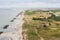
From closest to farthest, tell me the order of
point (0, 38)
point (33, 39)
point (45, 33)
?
point (33, 39) < point (0, 38) < point (45, 33)

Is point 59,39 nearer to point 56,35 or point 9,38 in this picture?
point 56,35

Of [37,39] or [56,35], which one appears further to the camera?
[56,35]

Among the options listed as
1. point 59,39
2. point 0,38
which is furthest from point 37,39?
point 0,38

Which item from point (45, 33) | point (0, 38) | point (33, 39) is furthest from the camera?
point (45, 33)

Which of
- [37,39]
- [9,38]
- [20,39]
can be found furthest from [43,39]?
[9,38]

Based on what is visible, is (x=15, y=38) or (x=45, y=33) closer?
(x=15, y=38)

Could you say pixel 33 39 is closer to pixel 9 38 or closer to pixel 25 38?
pixel 25 38

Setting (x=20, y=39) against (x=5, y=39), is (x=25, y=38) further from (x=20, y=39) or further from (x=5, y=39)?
(x=5, y=39)

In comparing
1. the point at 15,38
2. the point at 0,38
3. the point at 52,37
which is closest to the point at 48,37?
the point at 52,37
